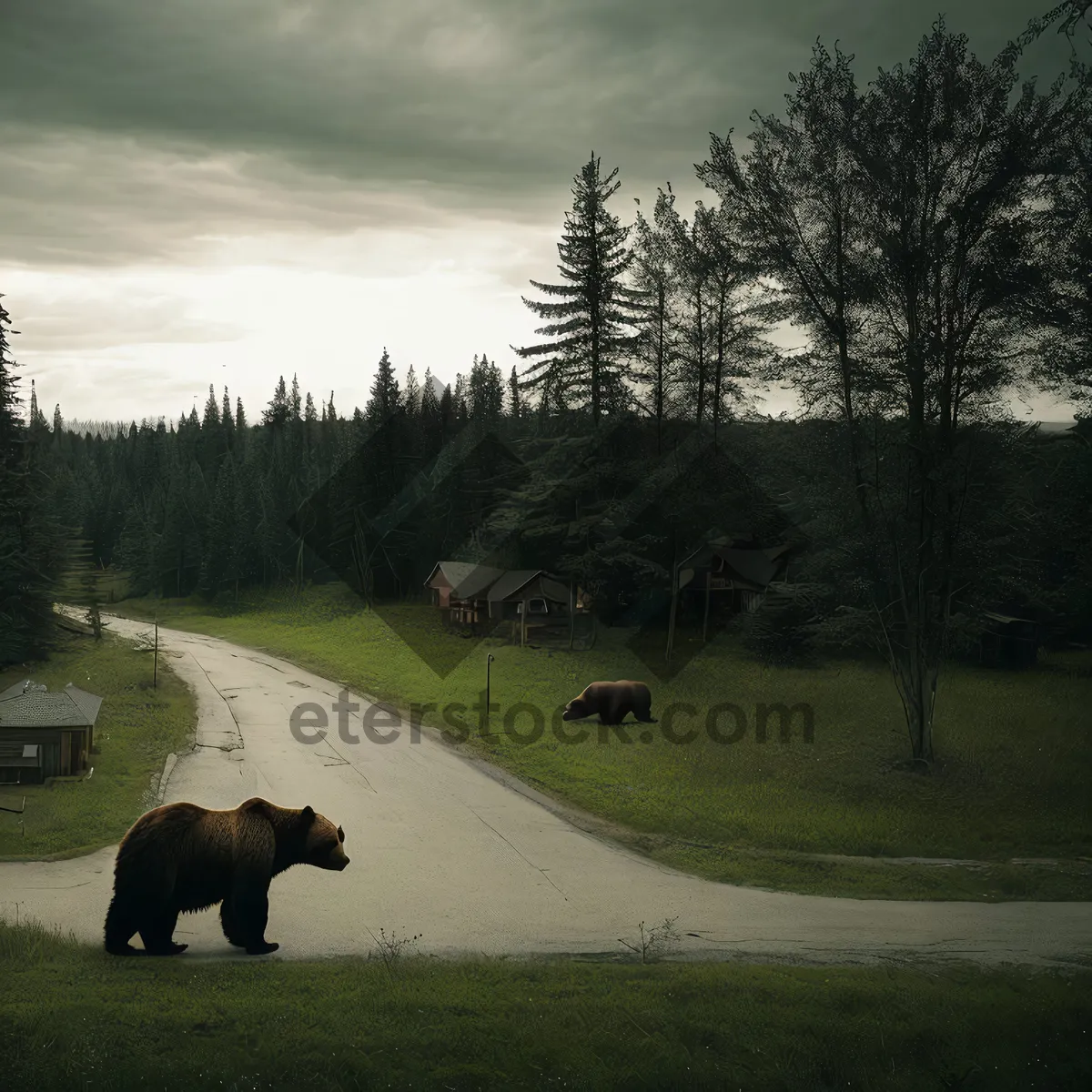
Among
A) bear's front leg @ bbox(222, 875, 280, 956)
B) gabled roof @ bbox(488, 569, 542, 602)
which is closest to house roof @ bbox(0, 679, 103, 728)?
bear's front leg @ bbox(222, 875, 280, 956)

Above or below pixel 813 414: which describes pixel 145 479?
above

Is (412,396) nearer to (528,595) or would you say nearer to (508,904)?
(528,595)

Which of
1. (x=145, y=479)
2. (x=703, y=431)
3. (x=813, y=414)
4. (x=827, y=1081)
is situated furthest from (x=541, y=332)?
(x=145, y=479)

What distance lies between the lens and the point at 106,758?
74.6ft

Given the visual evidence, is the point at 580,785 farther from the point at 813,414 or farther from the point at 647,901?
the point at 813,414

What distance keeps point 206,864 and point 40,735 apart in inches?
472

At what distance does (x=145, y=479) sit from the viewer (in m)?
137

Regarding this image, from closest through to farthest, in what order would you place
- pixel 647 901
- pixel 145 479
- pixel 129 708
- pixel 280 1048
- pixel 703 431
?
1. pixel 280 1048
2. pixel 647 901
3. pixel 129 708
4. pixel 703 431
5. pixel 145 479

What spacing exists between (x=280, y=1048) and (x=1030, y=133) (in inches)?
903

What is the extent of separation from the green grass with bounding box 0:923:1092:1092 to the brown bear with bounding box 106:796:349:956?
52 cm

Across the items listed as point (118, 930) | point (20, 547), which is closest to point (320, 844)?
point (118, 930)

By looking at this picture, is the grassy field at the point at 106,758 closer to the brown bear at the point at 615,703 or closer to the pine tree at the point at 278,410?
the brown bear at the point at 615,703

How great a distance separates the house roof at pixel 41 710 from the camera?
20.5 m

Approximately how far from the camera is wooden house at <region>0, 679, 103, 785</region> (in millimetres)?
20391
